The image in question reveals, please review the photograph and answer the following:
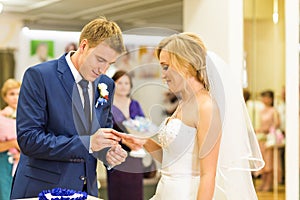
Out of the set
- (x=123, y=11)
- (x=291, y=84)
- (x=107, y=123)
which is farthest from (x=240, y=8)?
(x=123, y=11)

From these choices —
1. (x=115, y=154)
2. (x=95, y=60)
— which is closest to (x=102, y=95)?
(x=95, y=60)

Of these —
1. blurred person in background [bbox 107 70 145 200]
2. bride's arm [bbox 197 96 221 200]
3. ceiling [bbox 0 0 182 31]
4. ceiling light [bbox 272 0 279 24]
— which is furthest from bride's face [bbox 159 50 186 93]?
ceiling light [bbox 272 0 279 24]

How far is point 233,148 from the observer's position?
323 centimetres

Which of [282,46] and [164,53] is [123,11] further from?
[164,53]

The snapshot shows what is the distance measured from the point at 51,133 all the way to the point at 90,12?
8.81 ft

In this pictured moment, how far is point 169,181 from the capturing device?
9.81ft

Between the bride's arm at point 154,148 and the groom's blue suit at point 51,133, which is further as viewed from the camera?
the bride's arm at point 154,148

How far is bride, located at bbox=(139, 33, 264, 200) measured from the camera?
2791mm

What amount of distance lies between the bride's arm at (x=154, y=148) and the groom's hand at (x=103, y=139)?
23 cm

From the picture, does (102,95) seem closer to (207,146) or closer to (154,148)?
(154,148)

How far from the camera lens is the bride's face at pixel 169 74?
9.43ft

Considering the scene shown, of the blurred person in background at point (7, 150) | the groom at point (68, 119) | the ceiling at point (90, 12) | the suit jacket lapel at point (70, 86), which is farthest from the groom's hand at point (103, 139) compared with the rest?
the ceiling at point (90, 12)

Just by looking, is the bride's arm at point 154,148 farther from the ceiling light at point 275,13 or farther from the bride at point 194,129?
the ceiling light at point 275,13

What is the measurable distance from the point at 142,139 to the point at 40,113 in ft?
1.82
